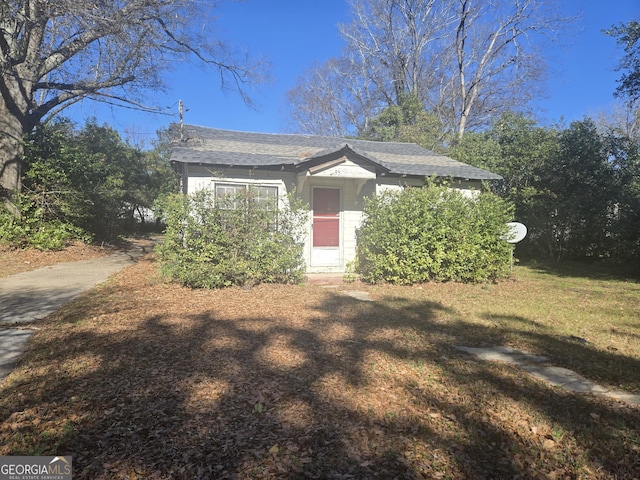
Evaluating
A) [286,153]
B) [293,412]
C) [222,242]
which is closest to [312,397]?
[293,412]

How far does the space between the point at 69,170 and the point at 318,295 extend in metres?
10.4

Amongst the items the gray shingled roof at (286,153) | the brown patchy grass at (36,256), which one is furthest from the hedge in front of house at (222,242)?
the brown patchy grass at (36,256)

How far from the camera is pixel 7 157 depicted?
11.4 m

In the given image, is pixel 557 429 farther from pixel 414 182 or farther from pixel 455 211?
pixel 414 182

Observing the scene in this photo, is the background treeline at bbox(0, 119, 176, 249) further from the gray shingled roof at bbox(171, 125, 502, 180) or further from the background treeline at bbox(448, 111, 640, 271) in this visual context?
the background treeline at bbox(448, 111, 640, 271)

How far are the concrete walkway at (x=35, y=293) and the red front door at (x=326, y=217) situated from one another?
503cm

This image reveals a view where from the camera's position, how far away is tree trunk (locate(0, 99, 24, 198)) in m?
11.4

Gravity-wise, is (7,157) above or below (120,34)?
below

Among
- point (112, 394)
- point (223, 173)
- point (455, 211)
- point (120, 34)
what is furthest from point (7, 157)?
point (455, 211)

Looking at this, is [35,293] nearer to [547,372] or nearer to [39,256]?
[39,256]

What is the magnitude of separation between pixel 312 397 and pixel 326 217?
6.97 m

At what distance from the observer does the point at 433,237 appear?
786cm

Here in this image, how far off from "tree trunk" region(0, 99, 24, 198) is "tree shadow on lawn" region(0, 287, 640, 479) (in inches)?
383

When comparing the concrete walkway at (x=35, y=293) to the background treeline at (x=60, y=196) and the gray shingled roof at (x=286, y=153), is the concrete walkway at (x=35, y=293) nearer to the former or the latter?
the background treeline at (x=60, y=196)
